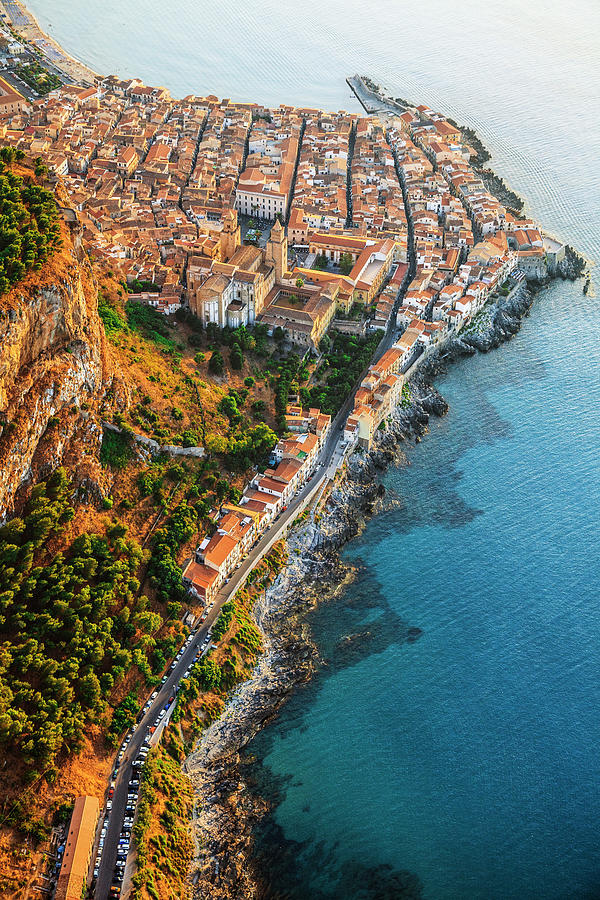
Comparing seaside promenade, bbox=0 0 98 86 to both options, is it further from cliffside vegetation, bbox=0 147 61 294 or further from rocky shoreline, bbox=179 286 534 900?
rocky shoreline, bbox=179 286 534 900

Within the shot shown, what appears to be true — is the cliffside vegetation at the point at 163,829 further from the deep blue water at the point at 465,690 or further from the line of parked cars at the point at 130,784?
the deep blue water at the point at 465,690

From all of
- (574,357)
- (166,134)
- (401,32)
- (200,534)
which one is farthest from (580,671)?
(401,32)

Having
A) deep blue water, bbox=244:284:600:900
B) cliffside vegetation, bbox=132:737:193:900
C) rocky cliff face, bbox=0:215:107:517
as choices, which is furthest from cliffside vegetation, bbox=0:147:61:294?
deep blue water, bbox=244:284:600:900

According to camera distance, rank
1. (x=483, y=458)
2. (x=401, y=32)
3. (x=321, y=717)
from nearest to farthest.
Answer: (x=321, y=717) → (x=483, y=458) → (x=401, y=32)

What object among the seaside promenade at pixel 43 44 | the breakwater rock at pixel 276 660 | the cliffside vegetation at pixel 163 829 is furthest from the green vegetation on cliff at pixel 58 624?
the seaside promenade at pixel 43 44

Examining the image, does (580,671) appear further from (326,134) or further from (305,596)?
(326,134)

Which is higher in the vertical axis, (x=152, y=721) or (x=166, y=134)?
(x=166, y=134)

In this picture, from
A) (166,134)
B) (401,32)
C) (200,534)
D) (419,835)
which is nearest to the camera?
(419,835)

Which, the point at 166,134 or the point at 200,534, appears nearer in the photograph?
the point at 200,534
